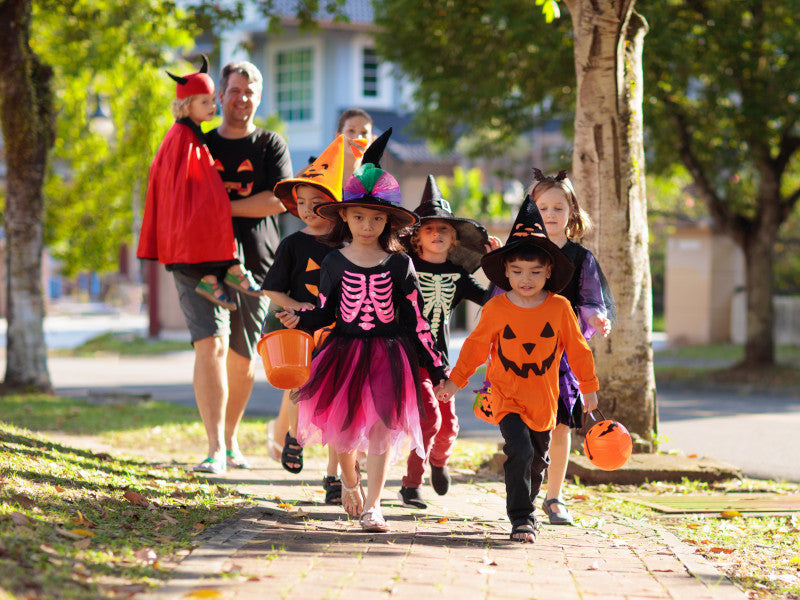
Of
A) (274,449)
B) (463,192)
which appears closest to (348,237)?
(274,449)

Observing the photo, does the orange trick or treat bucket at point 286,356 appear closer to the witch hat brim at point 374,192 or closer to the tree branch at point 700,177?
the witch hat brim at point 374,192

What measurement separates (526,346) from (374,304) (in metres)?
0.79

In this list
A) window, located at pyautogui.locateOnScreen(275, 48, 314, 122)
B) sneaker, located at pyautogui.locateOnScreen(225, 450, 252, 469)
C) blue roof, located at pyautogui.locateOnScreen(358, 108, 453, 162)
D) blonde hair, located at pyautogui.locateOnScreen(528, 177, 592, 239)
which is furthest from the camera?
window, located at pyautogui.locateOnScreen(275, 48, 314, 122)

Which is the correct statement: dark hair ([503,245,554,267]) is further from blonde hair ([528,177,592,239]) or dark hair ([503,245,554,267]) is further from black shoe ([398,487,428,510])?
black shoe ([398,487,428,510])

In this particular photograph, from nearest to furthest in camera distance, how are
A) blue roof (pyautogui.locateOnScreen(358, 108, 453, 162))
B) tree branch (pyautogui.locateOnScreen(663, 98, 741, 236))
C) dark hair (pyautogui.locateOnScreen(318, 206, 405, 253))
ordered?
dark hair (pyautogui.locateOnScreen(318, 206, 405, 253)) < tree branch (pyautogui.locateOnScreen(663, 98, 741, 236)) < blue roof (pyautogui.locateOnScreen(358, 108, 453, 162))

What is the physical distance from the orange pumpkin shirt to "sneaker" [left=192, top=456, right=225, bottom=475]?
2.12 m

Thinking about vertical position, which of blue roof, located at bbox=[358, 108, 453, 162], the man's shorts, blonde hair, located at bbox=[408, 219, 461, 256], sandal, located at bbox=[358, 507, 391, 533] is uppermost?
blue roof, located at bbox=[358, 108, 453, 162]

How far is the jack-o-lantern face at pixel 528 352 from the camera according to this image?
5.11 metres

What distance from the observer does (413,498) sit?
227 inches

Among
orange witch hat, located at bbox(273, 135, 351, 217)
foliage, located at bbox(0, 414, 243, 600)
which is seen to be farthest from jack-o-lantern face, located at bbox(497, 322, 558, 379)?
Answer: foliage, located at bbox(0, 414, 243, 600)

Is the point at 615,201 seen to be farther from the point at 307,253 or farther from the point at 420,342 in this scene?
the point at 420,342

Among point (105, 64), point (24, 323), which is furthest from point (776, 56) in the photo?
point (24, 323)

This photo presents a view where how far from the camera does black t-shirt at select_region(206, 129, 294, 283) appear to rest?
6.83 meters

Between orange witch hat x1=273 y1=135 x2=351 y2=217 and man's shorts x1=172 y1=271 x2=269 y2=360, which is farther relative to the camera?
man's shorts x1=172 y1=271 x2=269 y2=360
